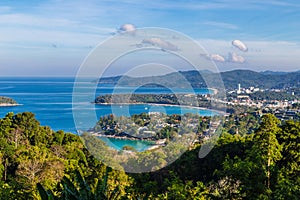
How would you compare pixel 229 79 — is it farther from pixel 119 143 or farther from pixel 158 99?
pixel 119 143

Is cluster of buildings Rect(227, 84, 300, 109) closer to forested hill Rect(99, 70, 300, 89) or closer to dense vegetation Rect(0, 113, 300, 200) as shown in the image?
forested hill Rect(99, 70, 300, 89)

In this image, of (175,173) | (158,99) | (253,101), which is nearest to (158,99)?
(158,99)

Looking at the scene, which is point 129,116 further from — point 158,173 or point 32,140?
point 32,140

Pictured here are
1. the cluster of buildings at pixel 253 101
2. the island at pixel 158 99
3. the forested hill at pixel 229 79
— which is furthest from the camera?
the cluster of buildings at pixel 253 101

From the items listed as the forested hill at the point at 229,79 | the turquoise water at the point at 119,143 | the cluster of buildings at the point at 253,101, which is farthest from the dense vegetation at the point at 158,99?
the cluster of buildings at the point at 253,101

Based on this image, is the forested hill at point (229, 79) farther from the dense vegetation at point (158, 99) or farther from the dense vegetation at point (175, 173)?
the dense vegetation at point (175, 173)

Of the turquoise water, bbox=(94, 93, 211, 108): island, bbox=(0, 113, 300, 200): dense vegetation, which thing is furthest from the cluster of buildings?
the turquoise water

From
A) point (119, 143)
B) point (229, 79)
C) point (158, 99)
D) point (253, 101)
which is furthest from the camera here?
point (253, 101)

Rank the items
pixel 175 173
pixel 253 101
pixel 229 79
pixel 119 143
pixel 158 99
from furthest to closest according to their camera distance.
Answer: pixel 253 101, pixel 229 79, pixel 175 173, pixel 158 99, pixel 119 143

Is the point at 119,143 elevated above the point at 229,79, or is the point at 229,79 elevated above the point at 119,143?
the point at 229,79
